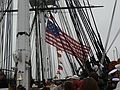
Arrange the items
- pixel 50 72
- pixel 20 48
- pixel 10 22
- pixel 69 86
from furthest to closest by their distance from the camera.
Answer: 1. pixel 50 72
2. pixel 10 22
3. pixel 20 48
4. pixel 69 86

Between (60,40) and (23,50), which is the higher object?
(60,40)

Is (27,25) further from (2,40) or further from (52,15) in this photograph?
(52,15)

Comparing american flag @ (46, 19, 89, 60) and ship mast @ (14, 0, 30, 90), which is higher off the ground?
american flag @ (46, 19, 89, 60)

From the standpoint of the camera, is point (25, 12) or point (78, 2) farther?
point (78, 2)

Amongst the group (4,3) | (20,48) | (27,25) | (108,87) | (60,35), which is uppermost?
(4,3)

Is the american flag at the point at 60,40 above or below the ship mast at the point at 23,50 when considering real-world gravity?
above

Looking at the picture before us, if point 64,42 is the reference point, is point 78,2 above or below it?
above

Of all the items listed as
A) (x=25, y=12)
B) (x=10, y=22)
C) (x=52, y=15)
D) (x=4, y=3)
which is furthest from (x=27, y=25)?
(x=52, y=15)

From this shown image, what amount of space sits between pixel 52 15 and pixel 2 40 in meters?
3.20

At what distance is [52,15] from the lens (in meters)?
13.0

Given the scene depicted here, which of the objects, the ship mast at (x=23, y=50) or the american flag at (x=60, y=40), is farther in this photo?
the american flag at (x=60, y=40)

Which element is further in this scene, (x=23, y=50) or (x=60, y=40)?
(x=60, y=40)

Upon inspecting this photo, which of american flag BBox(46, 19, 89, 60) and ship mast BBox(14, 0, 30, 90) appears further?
american flag BBox(46, 19, 89, 60)

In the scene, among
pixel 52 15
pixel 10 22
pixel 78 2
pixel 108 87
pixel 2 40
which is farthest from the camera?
pixel 52 15
